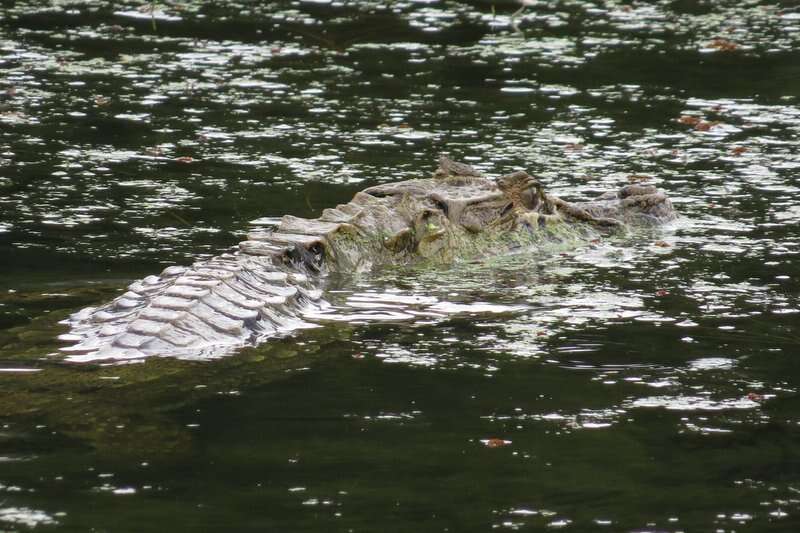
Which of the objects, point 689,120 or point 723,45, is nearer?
point 689,120

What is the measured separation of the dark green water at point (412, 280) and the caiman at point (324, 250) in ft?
0.58

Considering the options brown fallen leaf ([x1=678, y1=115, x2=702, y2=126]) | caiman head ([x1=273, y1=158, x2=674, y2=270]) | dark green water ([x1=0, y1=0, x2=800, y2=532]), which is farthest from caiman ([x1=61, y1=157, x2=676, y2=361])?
brown fallen leaf ([x1=678, y1=115, x2=702, y2=126])

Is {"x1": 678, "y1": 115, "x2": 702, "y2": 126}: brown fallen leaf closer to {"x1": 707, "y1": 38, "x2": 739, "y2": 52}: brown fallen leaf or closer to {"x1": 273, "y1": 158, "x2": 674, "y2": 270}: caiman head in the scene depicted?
{"x1": 707, "y1": 38, "x2": 739, "y2": 52}: brown fallen leaf

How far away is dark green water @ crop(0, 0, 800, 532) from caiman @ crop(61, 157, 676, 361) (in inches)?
7.0

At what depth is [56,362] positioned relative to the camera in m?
5.70

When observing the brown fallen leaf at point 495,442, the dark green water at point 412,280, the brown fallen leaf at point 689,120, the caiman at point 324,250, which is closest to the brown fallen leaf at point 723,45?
the dark green water at point 412,280

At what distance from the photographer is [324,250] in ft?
24.7

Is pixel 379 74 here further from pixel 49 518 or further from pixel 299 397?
pixel 49 518

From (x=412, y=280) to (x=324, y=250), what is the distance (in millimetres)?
537

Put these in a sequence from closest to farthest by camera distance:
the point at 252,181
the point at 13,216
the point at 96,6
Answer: the point at 13,216
the point at 252,181
the point at 96,6

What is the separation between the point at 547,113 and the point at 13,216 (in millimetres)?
5031

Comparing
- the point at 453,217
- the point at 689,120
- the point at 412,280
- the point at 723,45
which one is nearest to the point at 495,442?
the point at 412,280

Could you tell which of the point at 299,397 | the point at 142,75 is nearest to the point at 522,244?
the point at 299,397

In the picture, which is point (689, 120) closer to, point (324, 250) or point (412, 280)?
point (412, 280)
